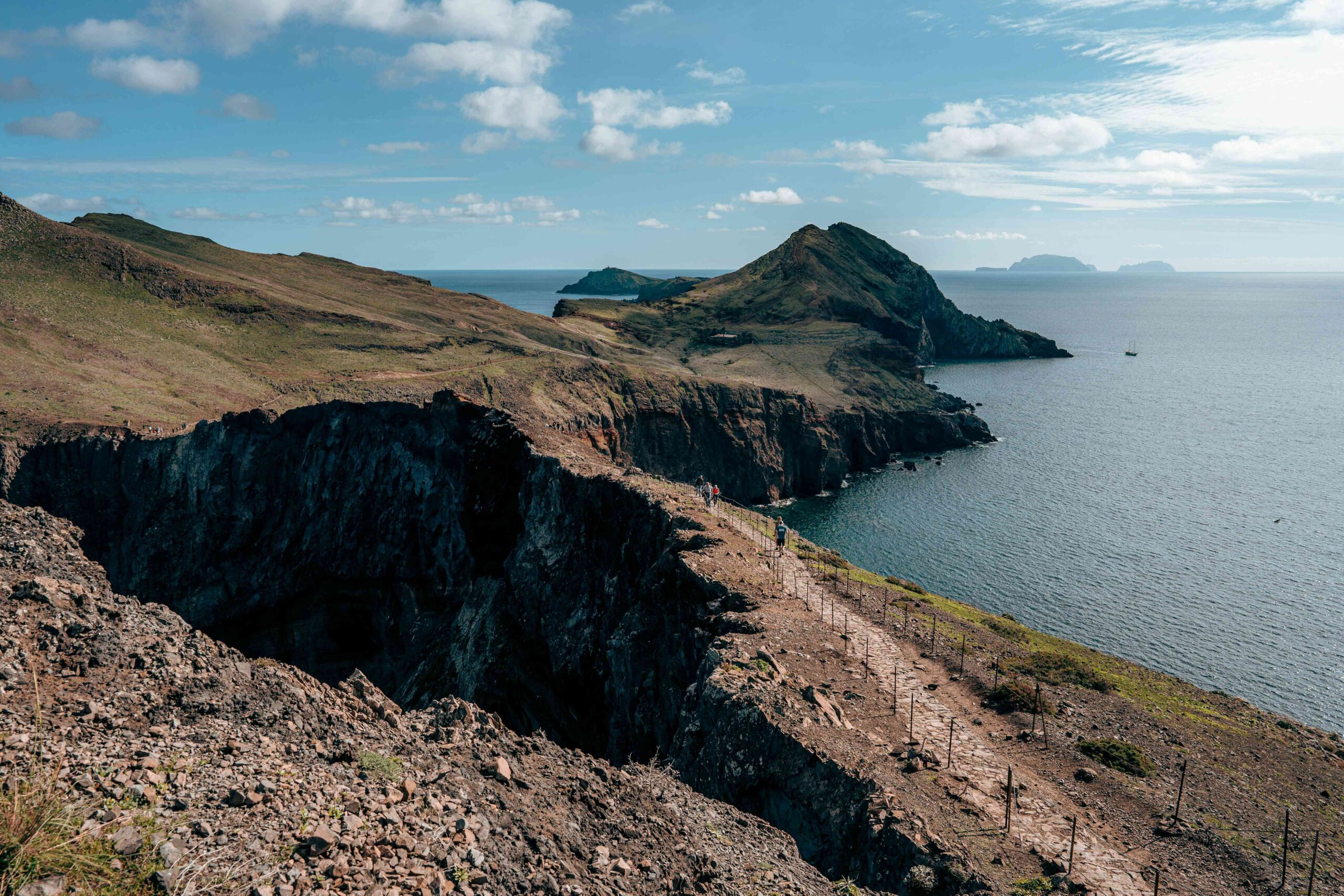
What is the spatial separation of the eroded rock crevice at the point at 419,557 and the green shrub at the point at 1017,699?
11.4m

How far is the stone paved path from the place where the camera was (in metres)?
20.2

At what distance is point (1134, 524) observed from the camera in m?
85.0

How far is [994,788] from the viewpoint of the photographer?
936 inches

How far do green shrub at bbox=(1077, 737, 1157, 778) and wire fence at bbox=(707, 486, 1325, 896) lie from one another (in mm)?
826

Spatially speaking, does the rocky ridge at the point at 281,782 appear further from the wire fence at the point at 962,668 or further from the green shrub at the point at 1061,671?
the green shrub at the point at 1061,671

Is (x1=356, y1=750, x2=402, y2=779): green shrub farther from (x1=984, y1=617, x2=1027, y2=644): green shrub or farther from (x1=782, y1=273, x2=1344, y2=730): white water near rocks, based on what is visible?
(x1=782, y1=273, x2=1344, y2=730): white water near rocks

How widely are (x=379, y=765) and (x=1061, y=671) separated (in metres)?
31.9

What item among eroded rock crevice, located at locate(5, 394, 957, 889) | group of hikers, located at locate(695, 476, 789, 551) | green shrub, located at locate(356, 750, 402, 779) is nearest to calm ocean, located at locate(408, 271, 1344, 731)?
group of hikers, located at locate(695, 476, 789, 551)

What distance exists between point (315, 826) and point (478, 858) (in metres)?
2.82

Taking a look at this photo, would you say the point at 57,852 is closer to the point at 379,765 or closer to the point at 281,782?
the point at 281,782

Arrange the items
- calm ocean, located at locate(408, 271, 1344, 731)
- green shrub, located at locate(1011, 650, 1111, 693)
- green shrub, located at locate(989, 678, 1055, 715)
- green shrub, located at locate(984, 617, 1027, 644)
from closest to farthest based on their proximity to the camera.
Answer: green shrub, located at locate(989, 678, 1055, 715) → green shrub, located at locate(1011, 650, 1111, 693) → green shrub, located at locate(984, 617, 1027, 644) → calm ocean, located at locate(408, 271, 1344, 731)

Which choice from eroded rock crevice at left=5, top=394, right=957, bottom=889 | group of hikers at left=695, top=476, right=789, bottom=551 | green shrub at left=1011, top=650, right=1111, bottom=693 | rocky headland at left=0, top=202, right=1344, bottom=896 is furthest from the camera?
group of hikers at left=695, top=476, right=789, bottom=551

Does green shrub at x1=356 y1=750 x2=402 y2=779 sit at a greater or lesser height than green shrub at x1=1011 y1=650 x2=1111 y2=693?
greater

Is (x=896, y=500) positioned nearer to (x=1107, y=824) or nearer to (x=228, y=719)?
(x=1107, y=824)
